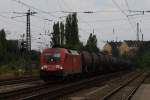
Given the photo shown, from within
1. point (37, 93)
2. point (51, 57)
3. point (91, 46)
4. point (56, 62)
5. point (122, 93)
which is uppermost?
point (91, 46)

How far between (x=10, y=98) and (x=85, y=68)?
77.9 ft

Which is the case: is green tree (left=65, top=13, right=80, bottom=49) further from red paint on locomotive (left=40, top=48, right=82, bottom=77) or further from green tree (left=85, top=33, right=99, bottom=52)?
red paint on locomotive (left=40, top=48, right=82, bottom=77)

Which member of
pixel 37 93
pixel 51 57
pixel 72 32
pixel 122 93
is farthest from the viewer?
pixel 72 32

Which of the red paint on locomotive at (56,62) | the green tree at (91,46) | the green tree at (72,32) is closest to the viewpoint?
the red paint on locomotive at (56,62)

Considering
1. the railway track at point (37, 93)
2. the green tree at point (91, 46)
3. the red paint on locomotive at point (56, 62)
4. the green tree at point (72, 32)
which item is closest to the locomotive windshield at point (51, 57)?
the red paint on locomotive at point (56, 62)

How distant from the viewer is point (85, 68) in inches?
1713

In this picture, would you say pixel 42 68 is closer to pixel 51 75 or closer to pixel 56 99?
pixel 51 75

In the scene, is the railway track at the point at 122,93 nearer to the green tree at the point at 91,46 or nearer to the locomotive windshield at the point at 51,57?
the locomotive windshield at the point at 51,57

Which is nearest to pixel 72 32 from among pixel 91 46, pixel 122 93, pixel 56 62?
pixel 91 46

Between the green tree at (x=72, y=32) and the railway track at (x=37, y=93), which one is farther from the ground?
the green tree at (x=72, y=32)

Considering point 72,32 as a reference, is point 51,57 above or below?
below

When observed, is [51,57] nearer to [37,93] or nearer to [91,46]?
[37,93]

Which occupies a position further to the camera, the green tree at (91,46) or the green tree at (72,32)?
the green tree at (91,46)

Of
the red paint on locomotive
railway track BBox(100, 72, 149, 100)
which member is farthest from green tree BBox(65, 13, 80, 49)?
railway track BBox(100, 72, 149, 100)
